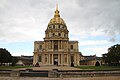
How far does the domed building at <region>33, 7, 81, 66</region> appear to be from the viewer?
4033 inches

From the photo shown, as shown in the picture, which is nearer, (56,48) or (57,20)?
(56,48)

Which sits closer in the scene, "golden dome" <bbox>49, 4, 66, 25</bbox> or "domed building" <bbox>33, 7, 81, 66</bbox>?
"domed building" <bbox>33, 7, 81, 66</bbox>

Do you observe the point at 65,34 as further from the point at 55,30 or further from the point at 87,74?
the point at 87,74

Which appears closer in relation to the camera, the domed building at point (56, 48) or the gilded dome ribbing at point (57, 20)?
the domed building at point (56, 48)

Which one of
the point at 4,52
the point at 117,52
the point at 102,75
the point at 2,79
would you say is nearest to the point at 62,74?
the point at 102,75

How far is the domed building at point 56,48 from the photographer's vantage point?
336ft

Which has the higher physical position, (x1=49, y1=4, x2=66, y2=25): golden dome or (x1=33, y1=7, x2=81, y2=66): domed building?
(x1=49, y1=4, x2=66, y2=25): golden dome

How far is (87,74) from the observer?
28.8 metres

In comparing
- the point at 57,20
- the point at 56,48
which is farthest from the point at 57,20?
the point at 56,48

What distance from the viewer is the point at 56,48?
345 ft

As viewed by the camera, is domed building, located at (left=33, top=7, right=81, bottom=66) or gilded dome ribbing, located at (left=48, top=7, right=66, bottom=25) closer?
domed building, located at (left=33, top=7, right=81, bottom=66)

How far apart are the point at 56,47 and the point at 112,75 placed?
7591cm

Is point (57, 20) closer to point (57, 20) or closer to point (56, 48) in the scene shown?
point (57, 20)

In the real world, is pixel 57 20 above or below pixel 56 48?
above
